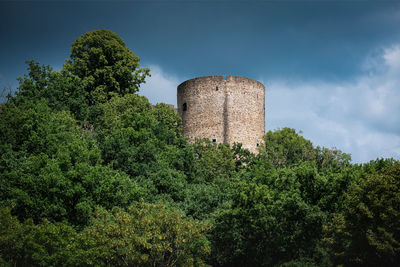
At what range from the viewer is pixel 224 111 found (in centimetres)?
3338

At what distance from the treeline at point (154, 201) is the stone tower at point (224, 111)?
3650mm

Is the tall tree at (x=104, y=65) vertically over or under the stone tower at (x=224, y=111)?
over

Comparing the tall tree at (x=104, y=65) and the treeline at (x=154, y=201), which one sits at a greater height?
the tall tree at (x=104, y=65)

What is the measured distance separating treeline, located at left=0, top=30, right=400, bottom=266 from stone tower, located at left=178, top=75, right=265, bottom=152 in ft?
12.0

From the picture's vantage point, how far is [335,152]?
32844mm

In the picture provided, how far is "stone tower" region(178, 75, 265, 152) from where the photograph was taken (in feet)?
109

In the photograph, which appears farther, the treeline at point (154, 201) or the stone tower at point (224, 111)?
the stone tower at point (224, 111)

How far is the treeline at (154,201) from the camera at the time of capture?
676 inches

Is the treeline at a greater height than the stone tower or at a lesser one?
lesser

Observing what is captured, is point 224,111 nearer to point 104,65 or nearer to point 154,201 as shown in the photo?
point 104,65

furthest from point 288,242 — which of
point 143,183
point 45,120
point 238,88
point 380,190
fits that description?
point 238,88

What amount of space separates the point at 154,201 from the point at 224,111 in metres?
12.5

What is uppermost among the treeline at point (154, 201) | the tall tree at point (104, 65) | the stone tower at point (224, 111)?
the tall tree at point (104, 65)

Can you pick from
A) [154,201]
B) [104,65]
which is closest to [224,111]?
[104,65]
